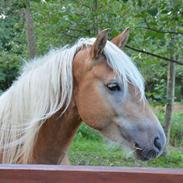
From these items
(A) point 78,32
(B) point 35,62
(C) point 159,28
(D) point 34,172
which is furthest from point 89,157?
(D) point 34,172

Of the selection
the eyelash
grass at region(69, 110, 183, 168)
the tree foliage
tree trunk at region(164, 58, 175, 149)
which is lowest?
grass at region(69, 110, 183, 168)

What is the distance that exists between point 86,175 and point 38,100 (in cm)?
127

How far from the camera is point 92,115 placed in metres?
2.15

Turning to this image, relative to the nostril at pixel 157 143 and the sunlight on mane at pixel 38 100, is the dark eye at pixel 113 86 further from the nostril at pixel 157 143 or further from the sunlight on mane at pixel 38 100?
the nostril at pixel 157 143

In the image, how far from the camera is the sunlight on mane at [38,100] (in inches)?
84.8

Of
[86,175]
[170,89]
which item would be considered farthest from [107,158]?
[86,175]

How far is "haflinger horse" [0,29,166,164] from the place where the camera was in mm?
2098

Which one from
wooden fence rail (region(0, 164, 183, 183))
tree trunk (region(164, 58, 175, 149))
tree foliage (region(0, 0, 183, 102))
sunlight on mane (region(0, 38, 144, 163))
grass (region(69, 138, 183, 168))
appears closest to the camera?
wooden fence rail (region(0, 164, 183, 183))

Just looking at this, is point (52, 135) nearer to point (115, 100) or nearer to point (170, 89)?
point (115, 100)

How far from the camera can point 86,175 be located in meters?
0.94

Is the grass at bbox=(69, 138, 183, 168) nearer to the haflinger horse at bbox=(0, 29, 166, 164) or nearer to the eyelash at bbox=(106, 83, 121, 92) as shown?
the haflinger horse at bbox=(0, 29, 166, 164)

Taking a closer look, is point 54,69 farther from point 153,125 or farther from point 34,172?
point 34,172

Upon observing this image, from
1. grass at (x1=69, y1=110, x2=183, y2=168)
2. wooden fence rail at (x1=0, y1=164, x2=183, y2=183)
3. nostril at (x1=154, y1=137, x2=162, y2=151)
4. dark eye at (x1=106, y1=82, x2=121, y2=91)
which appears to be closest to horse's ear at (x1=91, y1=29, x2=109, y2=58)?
dark eye at (x1=106, y1=82, x2=121, y2=91)

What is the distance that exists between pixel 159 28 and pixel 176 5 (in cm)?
29
